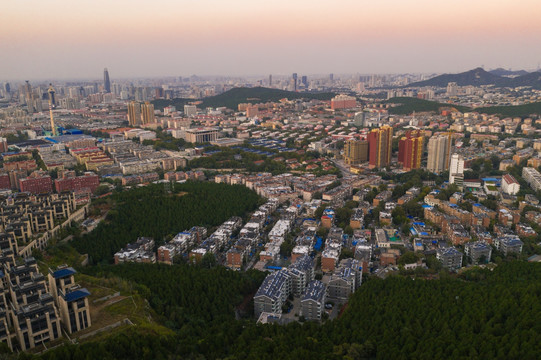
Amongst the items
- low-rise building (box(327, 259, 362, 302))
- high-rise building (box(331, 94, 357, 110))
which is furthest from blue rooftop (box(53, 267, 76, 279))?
high-rise building (box(331, 94, 357, 110))

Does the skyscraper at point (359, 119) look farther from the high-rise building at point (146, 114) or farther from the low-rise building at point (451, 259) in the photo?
the low-rise building at point (451, 259)

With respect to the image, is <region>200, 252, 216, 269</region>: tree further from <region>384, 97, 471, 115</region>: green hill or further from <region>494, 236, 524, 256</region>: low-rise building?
<region>384, 97, 471, 115</region>: green hill

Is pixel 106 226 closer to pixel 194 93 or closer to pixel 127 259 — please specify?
pixel 127 259

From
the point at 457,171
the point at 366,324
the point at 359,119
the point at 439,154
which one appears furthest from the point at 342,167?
the point at 366,324

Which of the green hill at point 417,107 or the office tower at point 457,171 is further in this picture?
the green hill at point 417,107

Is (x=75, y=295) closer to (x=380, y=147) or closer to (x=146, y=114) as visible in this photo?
(x=380, y=147)

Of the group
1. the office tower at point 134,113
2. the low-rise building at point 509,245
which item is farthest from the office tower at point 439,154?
the office tower at point 134,113

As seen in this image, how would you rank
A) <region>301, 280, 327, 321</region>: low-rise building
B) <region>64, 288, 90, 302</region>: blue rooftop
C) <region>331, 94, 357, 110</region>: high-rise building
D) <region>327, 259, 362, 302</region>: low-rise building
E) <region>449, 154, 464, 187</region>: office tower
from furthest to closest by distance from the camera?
<region>331, 94, 357, 110</region>: high-rise building, <region>449, 154, 464, 187</region>: office tower, <region>327, 259, 362, 302</region>: low-rise building, <region>301, 280, 327, 321</region>: low-rise building, <region>64, 288, 90, 302</region>: blue rooftop
